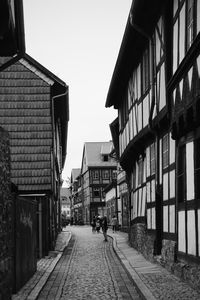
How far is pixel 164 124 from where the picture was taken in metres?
15.7

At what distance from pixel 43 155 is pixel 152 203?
5.29 m

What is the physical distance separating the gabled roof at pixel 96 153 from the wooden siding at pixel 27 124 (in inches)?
2165

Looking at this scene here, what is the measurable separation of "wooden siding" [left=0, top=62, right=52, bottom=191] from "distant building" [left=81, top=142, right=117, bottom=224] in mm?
52918

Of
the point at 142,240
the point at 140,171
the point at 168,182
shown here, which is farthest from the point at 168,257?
the point at 140,171

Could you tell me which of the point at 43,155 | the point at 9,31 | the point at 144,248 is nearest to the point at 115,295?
the point at 9,31

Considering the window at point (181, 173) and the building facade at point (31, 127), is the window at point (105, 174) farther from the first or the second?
the window at point (181, 173)

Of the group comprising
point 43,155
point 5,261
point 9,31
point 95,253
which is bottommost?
point 95,253

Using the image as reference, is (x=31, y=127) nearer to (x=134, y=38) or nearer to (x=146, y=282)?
(x=134, y=38)

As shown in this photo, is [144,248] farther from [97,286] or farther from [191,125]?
[191,125]

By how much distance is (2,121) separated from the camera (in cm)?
2125

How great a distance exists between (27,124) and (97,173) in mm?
55970

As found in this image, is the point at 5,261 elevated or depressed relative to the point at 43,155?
depressed

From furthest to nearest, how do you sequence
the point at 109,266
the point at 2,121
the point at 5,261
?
the point at 2,121
the point at 109,266
the point at 5,261

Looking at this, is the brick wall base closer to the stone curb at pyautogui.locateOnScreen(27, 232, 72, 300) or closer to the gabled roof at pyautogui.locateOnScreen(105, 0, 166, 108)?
the stone curb at pyautogui.locateOnScreen(27, 232, 72, 300)
